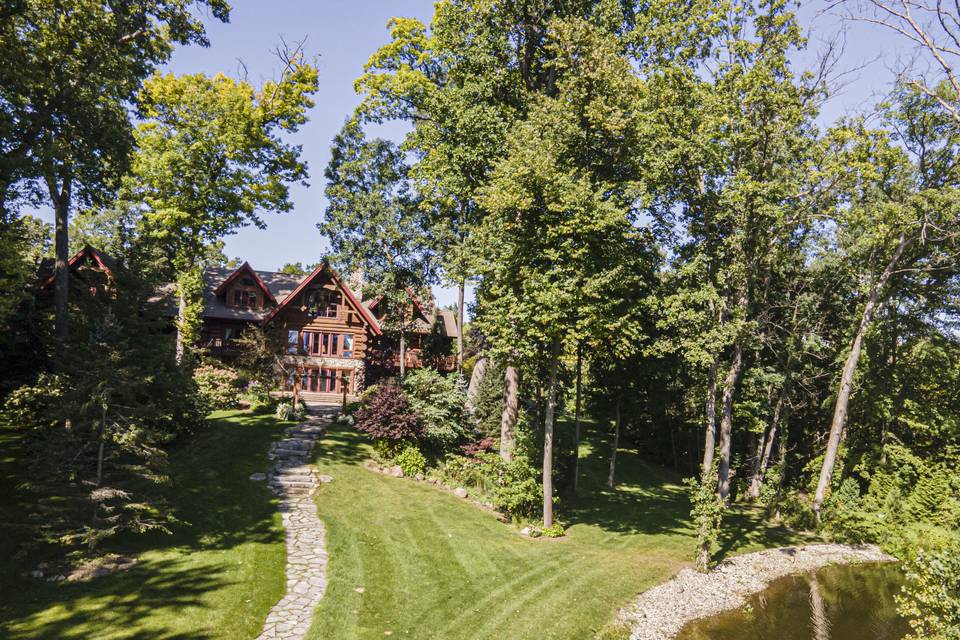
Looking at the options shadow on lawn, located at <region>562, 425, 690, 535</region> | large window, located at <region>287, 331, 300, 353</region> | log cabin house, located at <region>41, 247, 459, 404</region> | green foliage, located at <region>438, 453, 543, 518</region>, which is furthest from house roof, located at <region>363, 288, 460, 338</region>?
green foliage, located at <region>438, 453, 543, 518</region>

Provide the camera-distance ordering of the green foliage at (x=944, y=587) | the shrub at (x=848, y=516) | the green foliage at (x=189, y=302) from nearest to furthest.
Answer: the green foliage at (x=944, y=587) → the shrub at (x=848, y=516) → the green foliage at (x=189, y=302)

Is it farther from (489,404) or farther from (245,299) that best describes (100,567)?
(245,299)

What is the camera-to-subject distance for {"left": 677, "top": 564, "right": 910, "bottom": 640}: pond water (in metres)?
13.8

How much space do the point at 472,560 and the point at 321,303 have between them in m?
26.9

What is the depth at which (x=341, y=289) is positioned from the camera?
3756 cm

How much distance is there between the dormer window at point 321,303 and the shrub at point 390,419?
16520 mm

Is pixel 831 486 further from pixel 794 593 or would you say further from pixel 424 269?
pixel 424 269

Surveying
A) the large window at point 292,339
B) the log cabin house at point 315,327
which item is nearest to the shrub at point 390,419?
the log cabin house at point 315,327

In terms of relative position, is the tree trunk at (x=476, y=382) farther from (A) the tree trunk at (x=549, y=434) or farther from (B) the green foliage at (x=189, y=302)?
(B) the green foliage at (x=189, y=302)

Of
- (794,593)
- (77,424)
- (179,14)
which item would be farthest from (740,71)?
(77,424)

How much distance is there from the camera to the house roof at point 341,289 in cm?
3603

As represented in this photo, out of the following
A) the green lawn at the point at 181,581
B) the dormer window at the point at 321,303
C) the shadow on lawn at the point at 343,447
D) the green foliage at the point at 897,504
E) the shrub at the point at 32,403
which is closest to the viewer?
the green lawn at the point at 181,581

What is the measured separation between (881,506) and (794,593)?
11220 mm

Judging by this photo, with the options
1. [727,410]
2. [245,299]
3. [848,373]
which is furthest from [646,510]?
[245,299]
